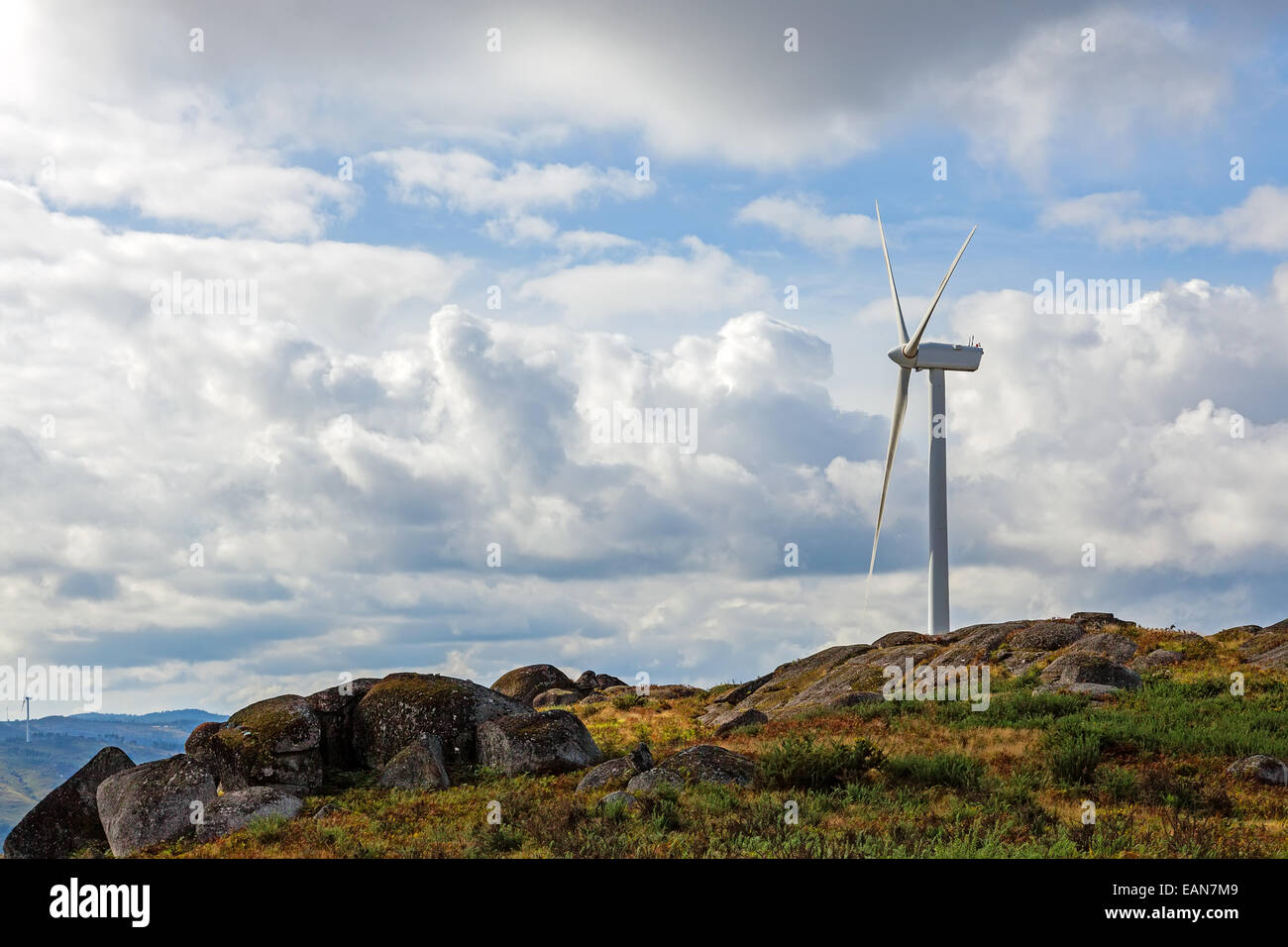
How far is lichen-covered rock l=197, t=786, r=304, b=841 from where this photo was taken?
18422mm

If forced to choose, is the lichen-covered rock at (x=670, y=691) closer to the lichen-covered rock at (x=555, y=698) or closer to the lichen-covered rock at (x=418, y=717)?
the lichen-covered rock at (x=555, y=698)

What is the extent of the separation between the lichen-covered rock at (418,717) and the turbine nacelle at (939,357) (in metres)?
30.9

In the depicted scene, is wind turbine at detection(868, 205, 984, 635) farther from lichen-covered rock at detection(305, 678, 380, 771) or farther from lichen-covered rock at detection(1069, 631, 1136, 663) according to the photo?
lichen-covered rock at detection(305, 678, 380, 771)

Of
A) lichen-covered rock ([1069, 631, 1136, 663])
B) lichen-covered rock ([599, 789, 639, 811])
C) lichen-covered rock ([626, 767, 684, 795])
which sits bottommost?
lichen-covered rock ([599, 789, 639, 811])

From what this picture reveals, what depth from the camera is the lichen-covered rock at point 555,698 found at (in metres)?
49.8

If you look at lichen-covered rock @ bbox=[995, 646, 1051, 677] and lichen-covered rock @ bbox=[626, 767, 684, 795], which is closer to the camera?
lichen-covered rock @ bbox=[626, 767, 684, 795]

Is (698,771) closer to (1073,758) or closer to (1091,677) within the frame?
(1073,758)

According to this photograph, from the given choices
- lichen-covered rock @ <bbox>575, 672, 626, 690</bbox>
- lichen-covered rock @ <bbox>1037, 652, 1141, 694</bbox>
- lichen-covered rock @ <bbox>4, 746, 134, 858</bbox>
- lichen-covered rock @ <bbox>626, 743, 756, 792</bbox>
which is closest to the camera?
lichen-covered rock @ <bbox>626, 743, 756, 792</bbox>

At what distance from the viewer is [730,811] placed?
1669 cm

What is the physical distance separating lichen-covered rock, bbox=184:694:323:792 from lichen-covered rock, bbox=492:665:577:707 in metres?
30.4
